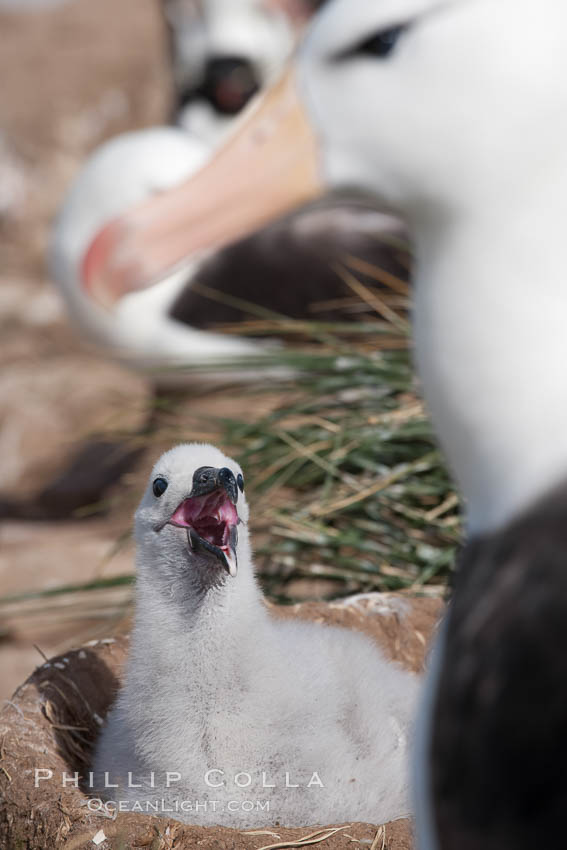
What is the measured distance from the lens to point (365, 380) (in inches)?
135

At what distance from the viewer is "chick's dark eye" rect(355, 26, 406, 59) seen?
1461 mm

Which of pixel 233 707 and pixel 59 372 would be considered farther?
pixel 59 372

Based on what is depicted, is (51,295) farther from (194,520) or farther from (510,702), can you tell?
(510,702)

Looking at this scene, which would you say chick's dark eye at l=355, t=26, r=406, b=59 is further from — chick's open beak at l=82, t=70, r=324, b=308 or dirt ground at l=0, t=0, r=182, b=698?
dirt ground at l=0, t=0, r=182, b=698

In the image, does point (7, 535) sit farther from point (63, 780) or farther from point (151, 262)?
point (151, 262)

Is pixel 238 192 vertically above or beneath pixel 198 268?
above

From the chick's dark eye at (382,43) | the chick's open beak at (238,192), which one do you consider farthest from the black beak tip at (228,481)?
the chick's dark eye at (382,43)

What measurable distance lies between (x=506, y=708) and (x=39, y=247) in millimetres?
11539

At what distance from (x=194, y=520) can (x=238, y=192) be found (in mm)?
839

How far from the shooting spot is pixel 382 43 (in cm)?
147

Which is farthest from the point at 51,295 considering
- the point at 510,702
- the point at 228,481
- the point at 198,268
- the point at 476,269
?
the point at 510,702

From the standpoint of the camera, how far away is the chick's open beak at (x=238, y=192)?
5.09ft

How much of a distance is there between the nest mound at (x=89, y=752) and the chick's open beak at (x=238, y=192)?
0.91 m

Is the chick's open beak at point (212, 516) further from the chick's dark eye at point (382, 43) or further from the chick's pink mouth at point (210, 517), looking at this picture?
the chick's dark eye at point (382, 43)
